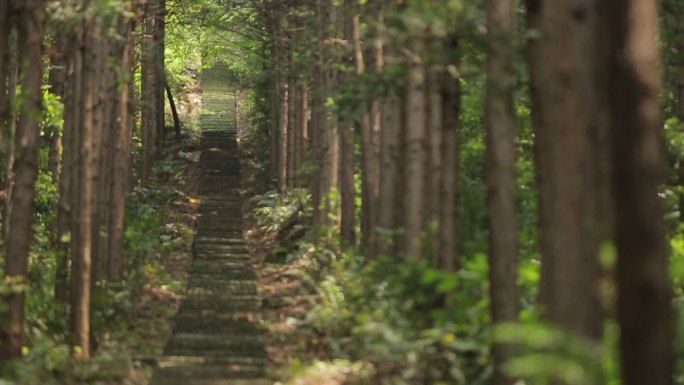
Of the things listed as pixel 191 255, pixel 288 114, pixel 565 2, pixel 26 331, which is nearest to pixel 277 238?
pixel 191 255

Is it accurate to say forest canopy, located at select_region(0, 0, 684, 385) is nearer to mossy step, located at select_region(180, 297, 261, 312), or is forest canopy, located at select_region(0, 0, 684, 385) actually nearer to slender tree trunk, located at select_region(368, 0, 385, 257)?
slender tree trunk, located at select_region(368, 0, 385, 257)

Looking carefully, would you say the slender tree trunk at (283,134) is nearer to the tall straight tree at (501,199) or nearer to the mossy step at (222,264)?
the mossy step at (222,264)

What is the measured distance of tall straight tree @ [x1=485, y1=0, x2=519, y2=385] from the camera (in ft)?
36.8

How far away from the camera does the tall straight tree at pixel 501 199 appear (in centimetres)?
1122

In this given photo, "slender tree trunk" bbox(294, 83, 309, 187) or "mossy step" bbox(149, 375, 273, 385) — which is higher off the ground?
"slender tree trunk" bbox(294, 83, 309, 187)

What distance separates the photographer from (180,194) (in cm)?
3622

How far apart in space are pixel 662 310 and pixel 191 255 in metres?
20.7

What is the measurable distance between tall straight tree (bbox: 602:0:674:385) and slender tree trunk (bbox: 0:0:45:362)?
8500mm

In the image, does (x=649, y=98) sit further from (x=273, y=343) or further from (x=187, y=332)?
(x=187, y=332)

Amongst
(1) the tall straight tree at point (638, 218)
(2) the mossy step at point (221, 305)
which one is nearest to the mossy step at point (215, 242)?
(2) the mossy step at point (221, 305)

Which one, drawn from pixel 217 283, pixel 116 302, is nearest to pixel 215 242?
pixel 217 283

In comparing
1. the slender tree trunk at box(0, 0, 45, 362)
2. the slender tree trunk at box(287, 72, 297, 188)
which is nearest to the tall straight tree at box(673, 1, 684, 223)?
the slender tree trunk at box(0, 0, 45, 362)

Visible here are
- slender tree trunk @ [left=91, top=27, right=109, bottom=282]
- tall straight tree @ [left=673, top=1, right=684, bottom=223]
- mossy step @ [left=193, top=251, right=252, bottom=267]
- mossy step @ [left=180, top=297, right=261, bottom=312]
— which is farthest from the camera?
mossy step @ [left=193, top=251, right=252, bottom=267]

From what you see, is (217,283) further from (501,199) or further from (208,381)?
(501,199)
